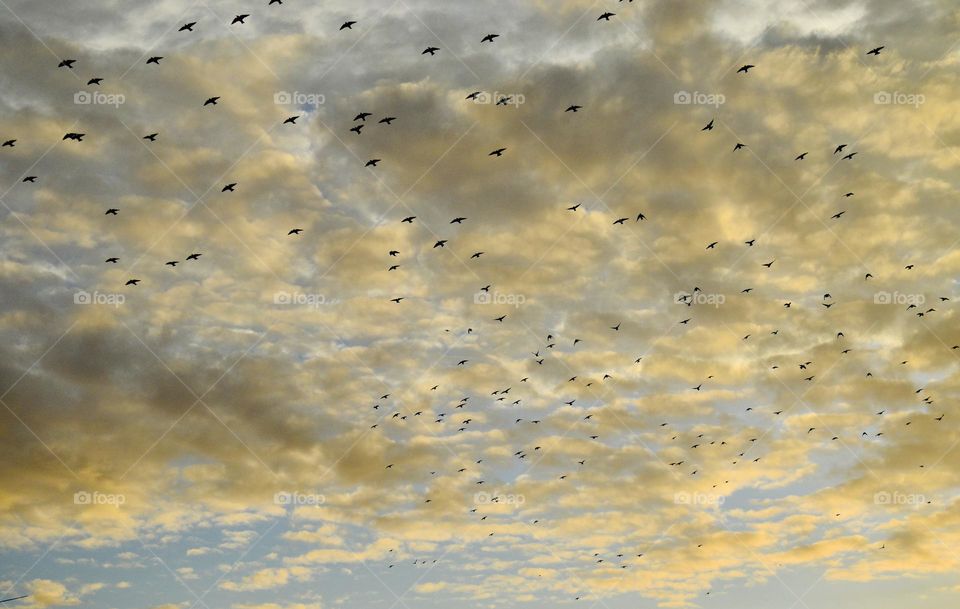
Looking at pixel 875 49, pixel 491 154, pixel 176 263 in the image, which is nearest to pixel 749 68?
pixel 875 49

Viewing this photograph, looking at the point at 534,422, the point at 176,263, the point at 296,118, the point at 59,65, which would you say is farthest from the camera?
the point at 534,422

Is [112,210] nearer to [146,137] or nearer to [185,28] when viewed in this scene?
[146,137]

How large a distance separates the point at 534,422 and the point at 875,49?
5633cm

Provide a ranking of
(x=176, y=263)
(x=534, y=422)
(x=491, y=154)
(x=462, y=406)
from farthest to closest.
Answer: (x=534, y=422)
(x=462, y=406)
(x=176, y=263)
(x=491, y=154)

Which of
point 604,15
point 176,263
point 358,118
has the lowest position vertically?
point 176,263

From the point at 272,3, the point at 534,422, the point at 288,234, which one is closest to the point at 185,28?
the point at 272,3

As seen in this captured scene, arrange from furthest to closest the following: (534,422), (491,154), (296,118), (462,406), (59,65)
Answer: (534,422) < (462,406) < (491,154) < (296,118) < (59,65)

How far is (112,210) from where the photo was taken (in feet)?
195

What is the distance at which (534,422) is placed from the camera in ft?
317

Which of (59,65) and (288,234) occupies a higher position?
(59,65)

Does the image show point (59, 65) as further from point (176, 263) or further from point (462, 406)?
point (462, 406)

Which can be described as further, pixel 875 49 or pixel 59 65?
pixel 875 49

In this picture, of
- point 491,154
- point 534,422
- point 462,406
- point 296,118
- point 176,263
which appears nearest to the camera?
point 296,118

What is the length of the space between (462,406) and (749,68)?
48.1 meters
